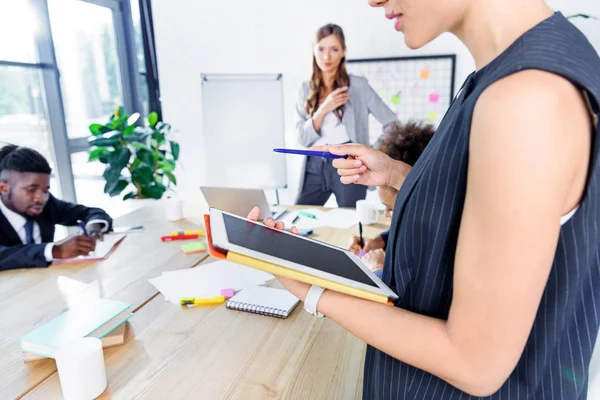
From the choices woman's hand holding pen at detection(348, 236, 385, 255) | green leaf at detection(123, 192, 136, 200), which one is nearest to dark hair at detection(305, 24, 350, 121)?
woman's hand holding pen at detection(348, 236, 385, 255)

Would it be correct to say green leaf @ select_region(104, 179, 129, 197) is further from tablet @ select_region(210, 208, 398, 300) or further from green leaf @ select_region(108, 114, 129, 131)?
tablet @ select_region(210, 208, 398, 300)

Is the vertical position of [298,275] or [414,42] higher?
[414,42]

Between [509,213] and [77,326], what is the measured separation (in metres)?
0.90

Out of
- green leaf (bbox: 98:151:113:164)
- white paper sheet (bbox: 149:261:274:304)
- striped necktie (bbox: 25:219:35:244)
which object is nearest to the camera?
white paper sheet (bbox: 149:261:274:304)

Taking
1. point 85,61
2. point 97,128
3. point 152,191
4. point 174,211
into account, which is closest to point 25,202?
A: point 174,211

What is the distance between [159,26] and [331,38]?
6.50ft

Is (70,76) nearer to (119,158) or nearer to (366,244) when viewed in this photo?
(119,158)

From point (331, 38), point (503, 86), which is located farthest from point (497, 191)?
point (331, 38)

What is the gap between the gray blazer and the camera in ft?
8.28

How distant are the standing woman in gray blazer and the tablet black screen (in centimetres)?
A: 173

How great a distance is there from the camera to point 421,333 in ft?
1.52

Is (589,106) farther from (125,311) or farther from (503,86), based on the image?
(125,311)

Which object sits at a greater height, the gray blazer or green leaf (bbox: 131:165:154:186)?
the gray blazer

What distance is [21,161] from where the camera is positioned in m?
1.73
